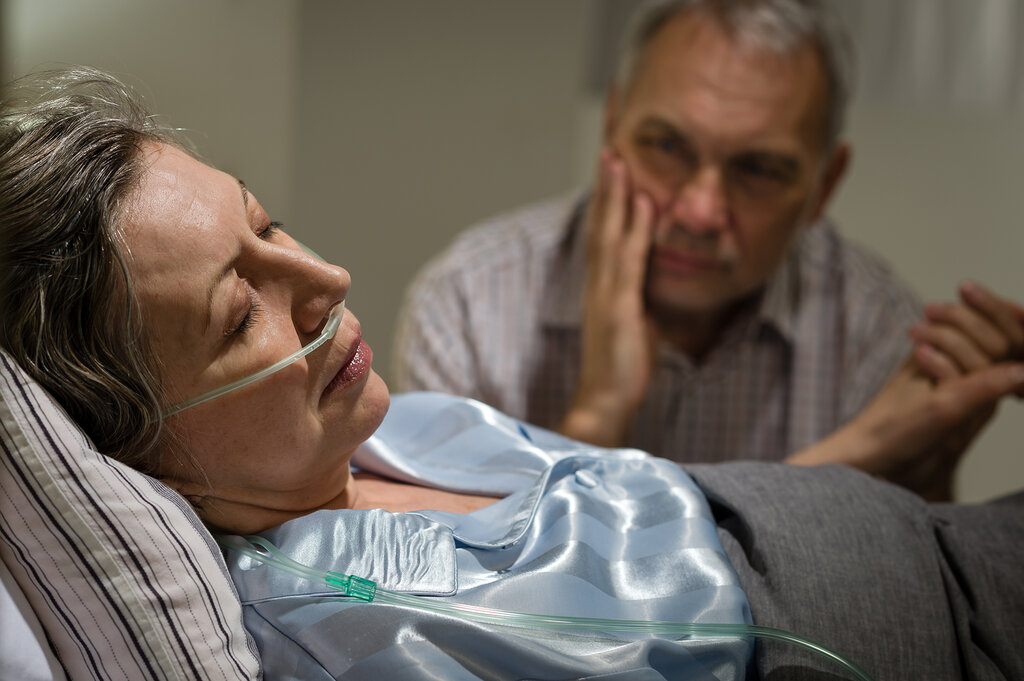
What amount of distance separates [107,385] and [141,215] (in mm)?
127

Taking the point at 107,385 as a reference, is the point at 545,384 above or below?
below

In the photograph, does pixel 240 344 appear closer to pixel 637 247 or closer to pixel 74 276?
pixel 74 276

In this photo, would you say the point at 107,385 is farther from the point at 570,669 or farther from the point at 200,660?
the point at 570,669

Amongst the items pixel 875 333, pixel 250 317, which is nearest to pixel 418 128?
pixel 875 333

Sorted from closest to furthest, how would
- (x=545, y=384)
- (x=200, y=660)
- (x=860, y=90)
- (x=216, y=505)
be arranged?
(x=200, y=660) < (x=216, y=505) < (x=545, y=384) < (x=860, y=90)

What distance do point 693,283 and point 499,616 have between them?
961 mm

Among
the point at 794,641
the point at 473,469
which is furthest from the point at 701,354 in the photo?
the point at 794,641

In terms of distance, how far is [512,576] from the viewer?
0.82 metres

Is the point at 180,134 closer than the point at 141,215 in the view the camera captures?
No

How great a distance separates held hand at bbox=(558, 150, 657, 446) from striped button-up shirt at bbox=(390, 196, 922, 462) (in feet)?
0.36

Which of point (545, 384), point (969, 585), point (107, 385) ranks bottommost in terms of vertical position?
point (545, 384)

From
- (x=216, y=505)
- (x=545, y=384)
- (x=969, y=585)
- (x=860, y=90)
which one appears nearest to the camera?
(x=216, y=505)

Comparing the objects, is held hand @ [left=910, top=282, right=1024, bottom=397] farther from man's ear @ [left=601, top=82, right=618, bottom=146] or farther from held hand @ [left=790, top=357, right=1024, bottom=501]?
man's ear @ [left=601, top=82, right=618, bottom=146]

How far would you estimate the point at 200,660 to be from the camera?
707 millimetres
